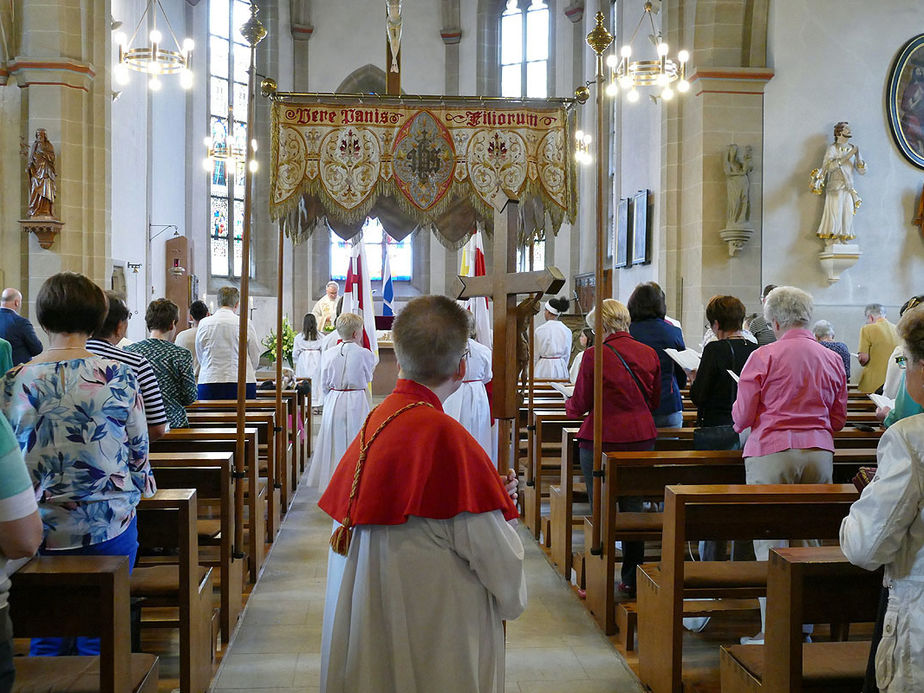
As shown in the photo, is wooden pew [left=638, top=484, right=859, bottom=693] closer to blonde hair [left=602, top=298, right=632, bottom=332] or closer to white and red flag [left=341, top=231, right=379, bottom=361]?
blonde hair [left=602, top=298, right=632, bottom=332]

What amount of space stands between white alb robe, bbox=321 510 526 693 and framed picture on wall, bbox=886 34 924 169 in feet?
34.9

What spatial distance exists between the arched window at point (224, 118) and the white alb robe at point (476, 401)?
11.0 meters

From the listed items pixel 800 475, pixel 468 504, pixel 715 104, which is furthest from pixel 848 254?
pixel 468 504

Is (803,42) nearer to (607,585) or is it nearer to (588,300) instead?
(588,300)

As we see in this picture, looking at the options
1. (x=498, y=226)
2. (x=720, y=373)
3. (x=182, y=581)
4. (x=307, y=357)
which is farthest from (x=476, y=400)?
(x=307, y=357)

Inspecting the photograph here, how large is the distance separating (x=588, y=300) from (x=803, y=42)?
601 cm

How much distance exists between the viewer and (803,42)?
10727 mm

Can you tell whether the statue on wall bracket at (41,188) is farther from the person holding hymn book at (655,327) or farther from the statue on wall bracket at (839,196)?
the statue on wall bracket at (839,196)

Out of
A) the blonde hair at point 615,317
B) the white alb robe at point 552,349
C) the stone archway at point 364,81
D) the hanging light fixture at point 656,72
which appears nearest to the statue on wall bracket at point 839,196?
the hanging light fixture at point 656,72

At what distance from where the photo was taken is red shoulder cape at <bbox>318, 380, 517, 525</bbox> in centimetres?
207

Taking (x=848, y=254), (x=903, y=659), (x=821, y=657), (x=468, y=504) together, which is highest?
(x=848, y=254)

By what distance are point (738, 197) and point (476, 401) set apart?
16.9 feet

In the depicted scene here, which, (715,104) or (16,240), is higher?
(715,104)

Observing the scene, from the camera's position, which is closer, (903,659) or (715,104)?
(903,659)
